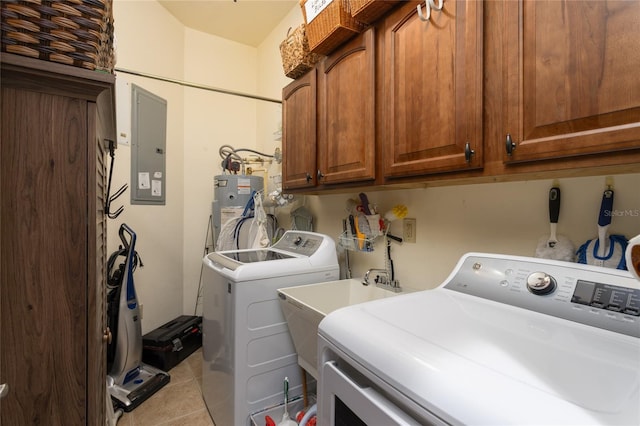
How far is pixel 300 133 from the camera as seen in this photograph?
6.27ft

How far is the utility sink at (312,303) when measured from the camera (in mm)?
1279

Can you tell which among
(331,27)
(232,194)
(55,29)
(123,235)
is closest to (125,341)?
(123,235)

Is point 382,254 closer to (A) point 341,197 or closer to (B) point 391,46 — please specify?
(A) point 341,197

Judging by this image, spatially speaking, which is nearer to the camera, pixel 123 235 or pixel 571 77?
pixel 571 77

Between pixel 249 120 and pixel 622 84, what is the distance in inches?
129

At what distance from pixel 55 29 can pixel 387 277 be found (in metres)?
1.63

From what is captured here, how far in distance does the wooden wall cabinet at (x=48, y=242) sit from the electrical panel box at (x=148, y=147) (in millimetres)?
1978

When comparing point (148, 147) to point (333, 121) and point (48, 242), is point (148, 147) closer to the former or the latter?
point (333, 121)

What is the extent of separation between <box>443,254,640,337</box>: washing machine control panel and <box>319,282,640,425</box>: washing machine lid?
35mm

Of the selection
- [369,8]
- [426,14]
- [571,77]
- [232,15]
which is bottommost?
[571,77]

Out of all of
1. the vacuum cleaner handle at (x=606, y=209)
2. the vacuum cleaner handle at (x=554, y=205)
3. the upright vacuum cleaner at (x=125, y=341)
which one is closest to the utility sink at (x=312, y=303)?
the vacuum cleaner handle at (x=554, y=205)

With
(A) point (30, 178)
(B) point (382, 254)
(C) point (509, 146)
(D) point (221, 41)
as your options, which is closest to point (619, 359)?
(C) point (509, 146)

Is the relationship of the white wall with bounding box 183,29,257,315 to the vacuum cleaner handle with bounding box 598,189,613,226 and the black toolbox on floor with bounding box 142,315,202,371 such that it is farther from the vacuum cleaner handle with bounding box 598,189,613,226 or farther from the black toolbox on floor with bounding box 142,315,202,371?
the vacuum cleaner handle with bounding box 598,189,613,226

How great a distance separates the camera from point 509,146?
0.87 meters
